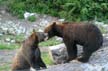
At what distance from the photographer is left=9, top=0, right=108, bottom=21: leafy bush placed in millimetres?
18266

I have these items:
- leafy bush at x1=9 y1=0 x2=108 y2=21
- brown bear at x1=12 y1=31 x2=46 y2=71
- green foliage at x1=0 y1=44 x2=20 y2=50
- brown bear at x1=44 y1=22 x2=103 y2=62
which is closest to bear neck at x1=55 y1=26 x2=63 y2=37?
brown bear at x1=44 y1=22 x2=103 y2=62

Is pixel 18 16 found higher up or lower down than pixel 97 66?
lower down

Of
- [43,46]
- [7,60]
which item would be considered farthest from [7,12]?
[7,60]

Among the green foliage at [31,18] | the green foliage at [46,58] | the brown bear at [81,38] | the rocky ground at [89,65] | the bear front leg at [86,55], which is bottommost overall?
the green foliage at [31,18]

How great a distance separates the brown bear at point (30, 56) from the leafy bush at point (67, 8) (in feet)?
25.5

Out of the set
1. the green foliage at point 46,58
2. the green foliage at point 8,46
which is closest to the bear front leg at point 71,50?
the green foliage at point 46,58

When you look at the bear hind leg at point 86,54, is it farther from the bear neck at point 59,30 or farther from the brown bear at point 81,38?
the bear neck at point 59,30

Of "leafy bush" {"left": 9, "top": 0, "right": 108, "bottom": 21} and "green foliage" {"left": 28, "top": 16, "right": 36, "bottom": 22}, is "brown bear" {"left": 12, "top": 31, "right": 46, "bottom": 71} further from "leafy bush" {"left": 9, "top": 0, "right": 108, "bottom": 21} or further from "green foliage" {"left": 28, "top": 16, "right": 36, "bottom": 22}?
"leafy bush" {"left": 9, "top": 0, "right": 108, "bottom": 21}

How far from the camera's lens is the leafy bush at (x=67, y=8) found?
59.9 feet

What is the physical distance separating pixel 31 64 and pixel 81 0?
858 cm

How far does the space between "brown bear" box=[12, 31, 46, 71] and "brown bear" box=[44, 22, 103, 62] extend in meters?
0.51

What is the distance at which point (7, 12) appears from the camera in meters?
18.6

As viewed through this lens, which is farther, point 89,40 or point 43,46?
point 43,46

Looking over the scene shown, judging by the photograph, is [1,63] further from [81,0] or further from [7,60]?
[81,0]
